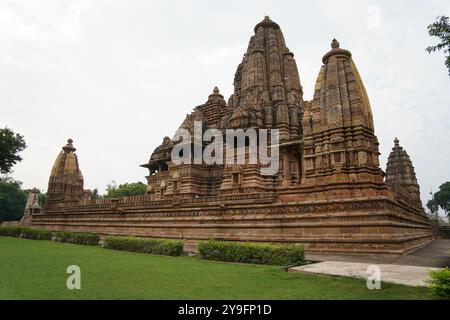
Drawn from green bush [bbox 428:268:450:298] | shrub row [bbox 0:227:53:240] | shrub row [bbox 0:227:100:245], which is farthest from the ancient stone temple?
green bush [bbox 428:268:450:298]

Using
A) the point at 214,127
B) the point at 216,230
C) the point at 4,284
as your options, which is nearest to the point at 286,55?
the point at 214,127

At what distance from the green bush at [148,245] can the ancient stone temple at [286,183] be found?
13.5ft

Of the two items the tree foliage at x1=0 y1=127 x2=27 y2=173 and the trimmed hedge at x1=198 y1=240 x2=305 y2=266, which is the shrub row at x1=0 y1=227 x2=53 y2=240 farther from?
the trimmed hedge at x1=198 y1=240 x2=305 y2=266

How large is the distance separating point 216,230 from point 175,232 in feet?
13.3

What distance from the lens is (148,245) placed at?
16734 mm

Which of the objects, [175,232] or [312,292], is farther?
[175,232]

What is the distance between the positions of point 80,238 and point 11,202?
2156 inches

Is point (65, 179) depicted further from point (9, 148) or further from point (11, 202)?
point (11, 202)

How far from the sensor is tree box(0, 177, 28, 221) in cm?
6512

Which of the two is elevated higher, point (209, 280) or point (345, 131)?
point (345, 131)

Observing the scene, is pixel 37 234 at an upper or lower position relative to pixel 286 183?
lower

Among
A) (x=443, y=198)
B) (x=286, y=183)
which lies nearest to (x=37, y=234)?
(x=286, y=183)
